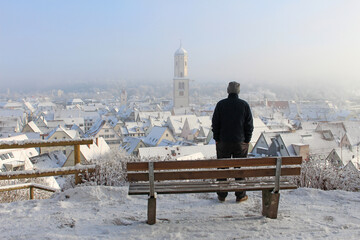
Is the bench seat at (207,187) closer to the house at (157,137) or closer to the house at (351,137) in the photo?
the house at (351,137)

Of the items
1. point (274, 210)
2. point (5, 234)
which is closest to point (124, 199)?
point (5, 234)

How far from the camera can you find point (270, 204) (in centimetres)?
510

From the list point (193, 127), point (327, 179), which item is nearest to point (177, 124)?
point (193, 127)

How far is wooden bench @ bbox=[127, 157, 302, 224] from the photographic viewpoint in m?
4.82

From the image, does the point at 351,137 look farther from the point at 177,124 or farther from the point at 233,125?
the point at 177,124

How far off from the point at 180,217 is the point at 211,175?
0.86 metres

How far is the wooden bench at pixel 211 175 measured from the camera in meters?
4.82

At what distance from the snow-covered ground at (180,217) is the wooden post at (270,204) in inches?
4.6

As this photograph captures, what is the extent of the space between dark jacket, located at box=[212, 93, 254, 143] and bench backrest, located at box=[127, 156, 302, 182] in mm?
932

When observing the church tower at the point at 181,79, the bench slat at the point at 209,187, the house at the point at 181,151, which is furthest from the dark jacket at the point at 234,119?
the church tower at the point at 181,79

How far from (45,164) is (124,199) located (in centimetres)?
2670

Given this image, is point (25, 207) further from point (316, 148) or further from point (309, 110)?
point (309, 110)

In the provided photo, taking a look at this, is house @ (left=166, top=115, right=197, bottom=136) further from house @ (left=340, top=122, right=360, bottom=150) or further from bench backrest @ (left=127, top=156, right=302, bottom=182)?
bench backrest @ (left=127, top=156, right=302, bottom=182)

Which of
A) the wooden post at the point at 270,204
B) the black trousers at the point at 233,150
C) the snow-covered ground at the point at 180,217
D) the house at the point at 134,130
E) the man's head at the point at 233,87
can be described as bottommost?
the house at the point at 134,130
